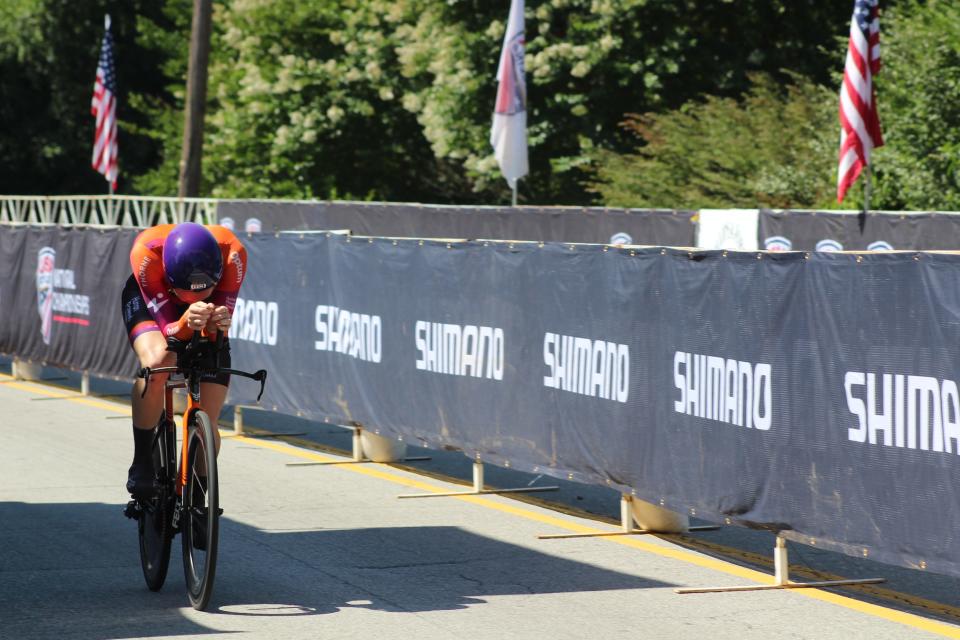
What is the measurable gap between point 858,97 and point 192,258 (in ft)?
48.8

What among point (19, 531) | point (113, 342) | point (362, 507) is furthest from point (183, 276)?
point (113, 342)

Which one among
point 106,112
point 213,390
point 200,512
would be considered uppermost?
point 106,112

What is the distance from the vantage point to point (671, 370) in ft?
31.1

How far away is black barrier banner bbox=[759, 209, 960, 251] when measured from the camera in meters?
18.2

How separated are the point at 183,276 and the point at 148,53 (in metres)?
49.5

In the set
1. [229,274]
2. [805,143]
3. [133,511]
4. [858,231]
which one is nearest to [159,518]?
[133,511]

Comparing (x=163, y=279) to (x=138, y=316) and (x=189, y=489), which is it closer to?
(x=138, y=316)

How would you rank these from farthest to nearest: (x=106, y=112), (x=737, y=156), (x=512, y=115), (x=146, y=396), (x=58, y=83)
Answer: (x=58, y=83) → (x=106, y=112) → (x=737, y=156) → (x=512, y=115) → (x=146, y=396)

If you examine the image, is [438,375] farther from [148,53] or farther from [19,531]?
[148,53]

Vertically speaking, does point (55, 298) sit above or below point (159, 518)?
above

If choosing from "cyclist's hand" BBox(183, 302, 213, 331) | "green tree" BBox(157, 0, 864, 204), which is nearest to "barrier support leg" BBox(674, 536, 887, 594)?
"cyclist's hand" BBox(183, 302, 213, 331)

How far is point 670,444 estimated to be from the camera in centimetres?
948

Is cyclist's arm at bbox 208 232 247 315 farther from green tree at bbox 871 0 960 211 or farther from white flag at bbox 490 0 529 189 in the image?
white flag at bbox 490 0 529 189

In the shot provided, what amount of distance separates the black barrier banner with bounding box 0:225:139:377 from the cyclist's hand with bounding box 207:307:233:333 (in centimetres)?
905
